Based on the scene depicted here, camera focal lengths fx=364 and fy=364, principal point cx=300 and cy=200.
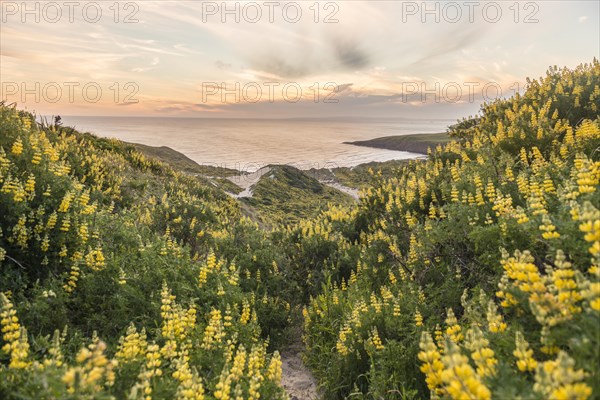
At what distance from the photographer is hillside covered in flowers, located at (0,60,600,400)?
255cm

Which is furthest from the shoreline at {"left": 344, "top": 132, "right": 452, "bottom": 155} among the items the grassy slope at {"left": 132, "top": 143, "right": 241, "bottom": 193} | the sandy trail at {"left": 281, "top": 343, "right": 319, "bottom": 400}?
the sandy trail at {"left": 281, "top": 343, "right": 319, "bottom": 400}

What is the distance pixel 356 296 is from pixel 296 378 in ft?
6.24

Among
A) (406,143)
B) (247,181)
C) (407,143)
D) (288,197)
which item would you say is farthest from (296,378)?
(406,143)

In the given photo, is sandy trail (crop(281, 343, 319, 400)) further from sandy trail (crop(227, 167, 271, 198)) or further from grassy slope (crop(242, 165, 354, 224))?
sandy trail (crop(227, 167, 271, 198))

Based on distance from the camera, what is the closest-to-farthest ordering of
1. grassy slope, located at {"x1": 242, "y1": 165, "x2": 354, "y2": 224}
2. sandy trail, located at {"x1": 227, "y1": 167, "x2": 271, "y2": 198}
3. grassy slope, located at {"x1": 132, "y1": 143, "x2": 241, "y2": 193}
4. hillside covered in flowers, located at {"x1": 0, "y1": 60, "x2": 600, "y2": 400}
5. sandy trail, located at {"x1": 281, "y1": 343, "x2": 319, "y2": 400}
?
hillside covered in flowers, located at {"x1": 0, "y1": 60, "x2": 600, "y2": 400} → sandy trail, located at {"x1": 281, "y1": 343, "x2": 319, "y2": 400} → grassy slope, located at {"x1": 242, "y1": 165, "x2": 354, "y2": 224} → sandy trail, located at {"x1": 227, "y1": 167, "x2": 271, "y2": 198} → grassy slope, located at {"x1": 132, "y1": 143, "x2": 241, "y2": 193}

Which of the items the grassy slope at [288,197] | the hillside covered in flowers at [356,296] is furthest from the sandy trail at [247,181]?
the hillside covered in flowers at [356,296]

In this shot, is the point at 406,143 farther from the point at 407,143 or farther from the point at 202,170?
the point at 202,170

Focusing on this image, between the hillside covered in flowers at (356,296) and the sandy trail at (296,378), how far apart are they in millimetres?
211

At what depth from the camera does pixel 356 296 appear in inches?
287

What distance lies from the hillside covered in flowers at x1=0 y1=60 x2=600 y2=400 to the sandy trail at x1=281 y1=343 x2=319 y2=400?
21cm

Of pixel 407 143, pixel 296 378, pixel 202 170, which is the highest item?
pixel 407 143

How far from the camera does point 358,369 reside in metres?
5.54

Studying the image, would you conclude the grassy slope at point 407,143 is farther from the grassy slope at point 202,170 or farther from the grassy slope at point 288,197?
A: the grassy slope at point 202,170

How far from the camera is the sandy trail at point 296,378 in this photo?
19.4 feet
